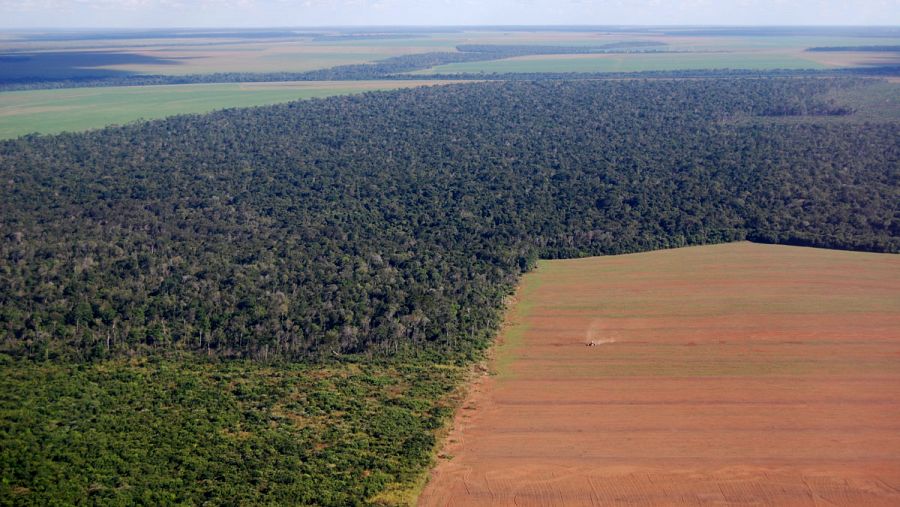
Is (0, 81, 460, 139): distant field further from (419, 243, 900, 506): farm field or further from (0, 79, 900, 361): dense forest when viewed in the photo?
(419, 243, 900, 506): farm field

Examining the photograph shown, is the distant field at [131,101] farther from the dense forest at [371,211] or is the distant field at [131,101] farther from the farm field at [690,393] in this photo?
the farm field at [690,393]

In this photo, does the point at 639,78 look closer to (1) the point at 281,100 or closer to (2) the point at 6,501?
(1) the point at 281,100

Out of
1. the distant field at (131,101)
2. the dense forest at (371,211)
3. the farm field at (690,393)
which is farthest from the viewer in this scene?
the distant field at (131,101)

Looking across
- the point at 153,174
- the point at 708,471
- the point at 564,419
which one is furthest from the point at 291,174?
the point at 708,471

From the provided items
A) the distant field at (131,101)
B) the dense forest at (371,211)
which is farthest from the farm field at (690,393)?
the distant field at (131,101)

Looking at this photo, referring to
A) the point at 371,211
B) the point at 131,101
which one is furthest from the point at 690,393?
the point at 131,101

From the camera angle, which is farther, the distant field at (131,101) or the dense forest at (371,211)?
the distant field at (131,101)
